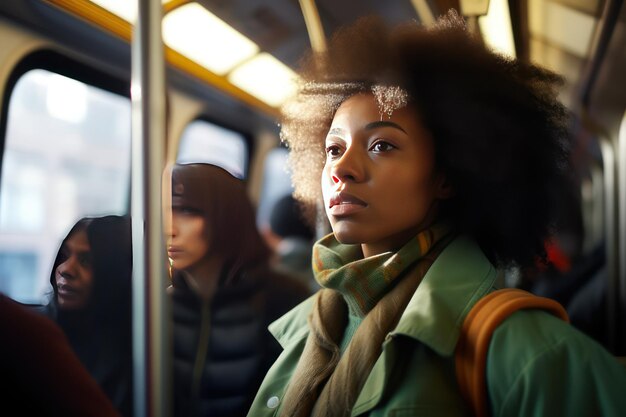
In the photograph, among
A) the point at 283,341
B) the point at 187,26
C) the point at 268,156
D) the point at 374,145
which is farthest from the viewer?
the point at 268,156

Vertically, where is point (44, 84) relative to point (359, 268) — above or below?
above

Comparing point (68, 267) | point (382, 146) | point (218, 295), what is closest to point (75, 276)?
point (68, 267)

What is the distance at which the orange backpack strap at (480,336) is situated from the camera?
874 mm

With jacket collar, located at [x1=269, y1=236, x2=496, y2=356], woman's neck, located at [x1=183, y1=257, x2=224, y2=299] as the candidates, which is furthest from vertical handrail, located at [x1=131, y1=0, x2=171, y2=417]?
jacket collar, located at [x1=269, y1=236, x2=496, y2=356]

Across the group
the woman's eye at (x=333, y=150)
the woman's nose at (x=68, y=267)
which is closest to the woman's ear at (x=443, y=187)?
the woman's eye at (x=333, y=150)

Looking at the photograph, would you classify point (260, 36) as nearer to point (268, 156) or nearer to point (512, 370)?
point (268, 156)

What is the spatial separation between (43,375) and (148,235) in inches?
15.4

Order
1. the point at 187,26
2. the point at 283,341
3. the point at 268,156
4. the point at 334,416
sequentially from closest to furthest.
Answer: the point at 334,416 → the point at 283,341 → the point at 187,26 → the point at 268,156

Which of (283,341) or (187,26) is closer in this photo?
(283,341)

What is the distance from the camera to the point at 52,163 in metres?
1.56

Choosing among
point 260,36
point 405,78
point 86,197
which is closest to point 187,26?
point 260,36

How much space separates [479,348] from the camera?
0.88m

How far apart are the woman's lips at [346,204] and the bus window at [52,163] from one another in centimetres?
64

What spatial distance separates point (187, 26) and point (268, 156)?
51 centimetres
